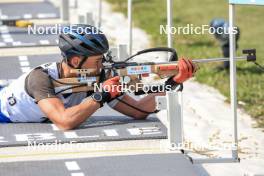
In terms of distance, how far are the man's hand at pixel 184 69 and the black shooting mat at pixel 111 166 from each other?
0.74 m

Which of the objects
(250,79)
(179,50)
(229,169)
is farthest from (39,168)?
(179,50)

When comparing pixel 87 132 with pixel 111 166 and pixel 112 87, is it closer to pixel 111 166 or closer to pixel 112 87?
pixel 112 87

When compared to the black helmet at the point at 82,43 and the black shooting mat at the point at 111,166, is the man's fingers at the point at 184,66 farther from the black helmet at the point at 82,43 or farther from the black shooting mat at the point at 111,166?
the black shooting mat at the point at 111,166

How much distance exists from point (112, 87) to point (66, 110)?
1.41 feet

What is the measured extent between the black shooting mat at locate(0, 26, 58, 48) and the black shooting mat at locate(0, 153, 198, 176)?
4.75 metres

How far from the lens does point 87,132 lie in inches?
328

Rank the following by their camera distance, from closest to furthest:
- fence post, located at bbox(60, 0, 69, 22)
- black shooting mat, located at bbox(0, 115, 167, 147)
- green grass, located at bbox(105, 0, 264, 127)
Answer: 1. black shooting mat, located at bbox(0, 115, 167, 147)
2. green grass, located at bbox(105, 0, 264, 127)
3. fence post, located at bbox(60, 0, 69, 22)

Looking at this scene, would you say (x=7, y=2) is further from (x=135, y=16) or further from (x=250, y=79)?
(x=250, y=79)

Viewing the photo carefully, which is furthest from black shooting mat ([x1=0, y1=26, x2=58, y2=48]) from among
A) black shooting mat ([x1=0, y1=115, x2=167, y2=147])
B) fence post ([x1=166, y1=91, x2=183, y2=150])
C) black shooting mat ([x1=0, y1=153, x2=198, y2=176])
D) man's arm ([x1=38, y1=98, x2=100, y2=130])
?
black shooting mat ([x1=0, y1=153, x2=198, y2=176])

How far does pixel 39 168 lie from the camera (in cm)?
748

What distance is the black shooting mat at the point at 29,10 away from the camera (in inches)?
563

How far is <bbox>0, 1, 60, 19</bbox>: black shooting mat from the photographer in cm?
1429

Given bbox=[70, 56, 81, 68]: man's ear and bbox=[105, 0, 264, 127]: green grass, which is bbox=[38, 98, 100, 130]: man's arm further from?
bbox=[105, 0, 264, 127]: green grass

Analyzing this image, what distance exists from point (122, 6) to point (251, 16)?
2.52 meters
